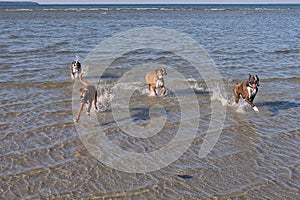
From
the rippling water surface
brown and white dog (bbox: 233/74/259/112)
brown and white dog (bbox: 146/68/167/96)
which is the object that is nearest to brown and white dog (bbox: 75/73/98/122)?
the rippling water surface

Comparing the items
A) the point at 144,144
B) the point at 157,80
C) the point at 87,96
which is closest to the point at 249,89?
the point at 157,80

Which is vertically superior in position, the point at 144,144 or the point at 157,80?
the point at 157,80

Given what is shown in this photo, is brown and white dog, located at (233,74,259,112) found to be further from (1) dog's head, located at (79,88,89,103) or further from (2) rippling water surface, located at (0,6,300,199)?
(1) dog's head, located at (79,88,89,103)

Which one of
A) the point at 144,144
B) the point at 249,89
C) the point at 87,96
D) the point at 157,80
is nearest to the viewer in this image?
the point at 144,144

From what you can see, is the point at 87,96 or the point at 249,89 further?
the point at 249,89

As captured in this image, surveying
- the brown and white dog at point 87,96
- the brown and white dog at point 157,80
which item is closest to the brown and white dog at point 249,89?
the brown and white dog at point 157,80

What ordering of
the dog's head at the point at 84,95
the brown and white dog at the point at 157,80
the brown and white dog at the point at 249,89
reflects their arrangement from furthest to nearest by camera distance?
1. the brown and white dog at the point at 157,80
2. the brown and white dog at the point at 249,89
3. the dog's head at the point at 84,95

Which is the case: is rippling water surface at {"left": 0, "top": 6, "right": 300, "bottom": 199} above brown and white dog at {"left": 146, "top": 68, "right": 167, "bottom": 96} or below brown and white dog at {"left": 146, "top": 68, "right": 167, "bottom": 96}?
below

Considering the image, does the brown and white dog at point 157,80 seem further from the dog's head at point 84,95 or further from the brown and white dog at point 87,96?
the dog's head at point 84,95

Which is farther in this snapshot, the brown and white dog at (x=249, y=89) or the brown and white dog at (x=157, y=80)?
the brown and white dog at (x=157, y=80)

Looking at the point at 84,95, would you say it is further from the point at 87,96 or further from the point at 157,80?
the point at 157,80

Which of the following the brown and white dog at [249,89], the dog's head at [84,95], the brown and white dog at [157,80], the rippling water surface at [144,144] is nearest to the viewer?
the rippling water surface at [144,144]

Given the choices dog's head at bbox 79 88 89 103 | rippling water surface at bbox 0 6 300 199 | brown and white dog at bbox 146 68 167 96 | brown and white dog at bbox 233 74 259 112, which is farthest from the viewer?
brown and white dog at bbox 146 68 167 96

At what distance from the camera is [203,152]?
25.1ft
